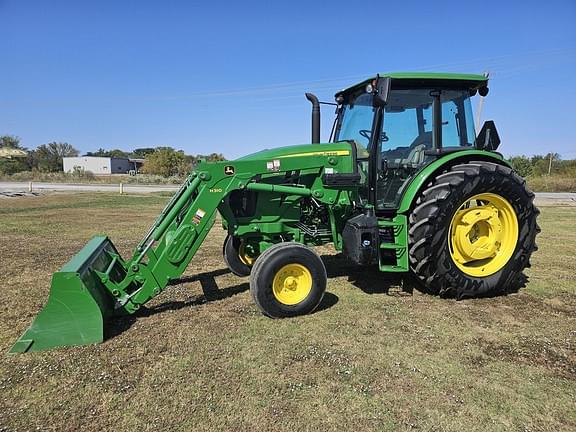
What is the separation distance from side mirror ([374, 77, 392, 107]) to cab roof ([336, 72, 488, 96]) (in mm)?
221

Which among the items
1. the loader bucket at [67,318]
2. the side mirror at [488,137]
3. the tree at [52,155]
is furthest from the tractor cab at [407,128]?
the tree at [52,155]

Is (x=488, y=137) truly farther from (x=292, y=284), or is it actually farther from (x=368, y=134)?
(x=292, y=284)

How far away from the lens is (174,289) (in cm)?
559

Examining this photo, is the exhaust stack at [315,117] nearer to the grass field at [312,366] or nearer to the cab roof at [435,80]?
the cab roof at [435,80]

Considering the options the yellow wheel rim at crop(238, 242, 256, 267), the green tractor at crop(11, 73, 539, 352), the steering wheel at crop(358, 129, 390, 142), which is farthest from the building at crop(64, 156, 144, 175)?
the steering wheel at crop(358, 129, 390, 142)

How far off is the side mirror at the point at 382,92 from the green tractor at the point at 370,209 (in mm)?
14

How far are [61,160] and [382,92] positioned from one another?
9343 centimetres

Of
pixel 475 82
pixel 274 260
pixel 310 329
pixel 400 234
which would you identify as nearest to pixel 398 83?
pixel 475 82

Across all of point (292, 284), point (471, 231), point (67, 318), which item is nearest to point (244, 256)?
point (292, 284)

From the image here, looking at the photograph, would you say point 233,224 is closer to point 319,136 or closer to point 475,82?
point 319,136

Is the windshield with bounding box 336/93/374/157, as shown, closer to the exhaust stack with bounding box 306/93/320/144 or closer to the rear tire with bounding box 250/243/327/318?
the exhaust stack with bounding box 306/93/320/144

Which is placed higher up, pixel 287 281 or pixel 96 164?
pixel 96 164

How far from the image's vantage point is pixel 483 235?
5367mm

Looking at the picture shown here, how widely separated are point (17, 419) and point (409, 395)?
8.64 feet
